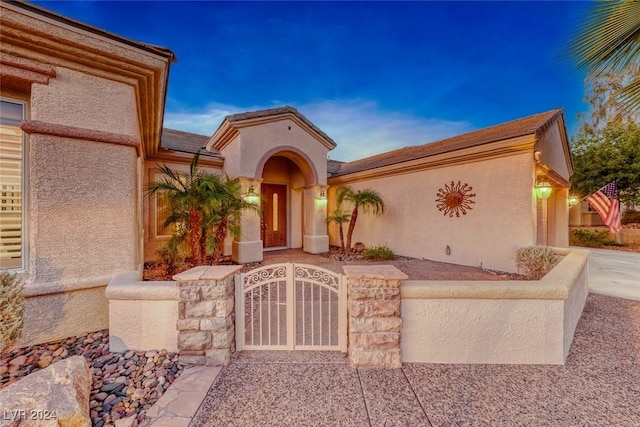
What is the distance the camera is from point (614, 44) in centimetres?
370

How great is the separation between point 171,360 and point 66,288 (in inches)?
81.2

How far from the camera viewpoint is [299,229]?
12.3m

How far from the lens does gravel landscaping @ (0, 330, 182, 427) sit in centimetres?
252

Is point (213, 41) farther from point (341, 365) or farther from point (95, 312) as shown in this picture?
point (341, 365)

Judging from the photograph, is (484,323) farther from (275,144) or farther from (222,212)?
(275,144)

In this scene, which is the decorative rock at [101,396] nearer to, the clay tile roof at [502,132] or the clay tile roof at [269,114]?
the clay tile roof at [269,114]

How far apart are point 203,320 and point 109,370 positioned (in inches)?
49.2

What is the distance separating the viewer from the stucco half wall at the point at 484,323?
3.20 metres

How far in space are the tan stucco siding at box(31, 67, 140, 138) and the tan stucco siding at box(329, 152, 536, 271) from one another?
28.4 ft

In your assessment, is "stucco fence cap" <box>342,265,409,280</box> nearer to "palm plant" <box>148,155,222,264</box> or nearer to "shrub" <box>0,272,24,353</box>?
"shrub" <box>0,272,24,353</box>

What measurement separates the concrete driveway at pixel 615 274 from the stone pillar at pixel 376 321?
6.71 m

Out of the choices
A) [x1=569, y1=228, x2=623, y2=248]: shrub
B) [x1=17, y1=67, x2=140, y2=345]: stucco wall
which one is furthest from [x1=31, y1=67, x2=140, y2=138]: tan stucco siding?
[x1=569, y1=228, x2=623, y2=248]: shrub

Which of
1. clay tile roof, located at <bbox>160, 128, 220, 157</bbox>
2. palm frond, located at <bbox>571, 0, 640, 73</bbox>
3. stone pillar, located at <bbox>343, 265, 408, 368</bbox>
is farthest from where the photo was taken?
clay tile roof, located at <bbox>160, 128, 220, 157</bbox>

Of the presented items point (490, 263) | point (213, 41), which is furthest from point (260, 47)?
point (490, 263)
